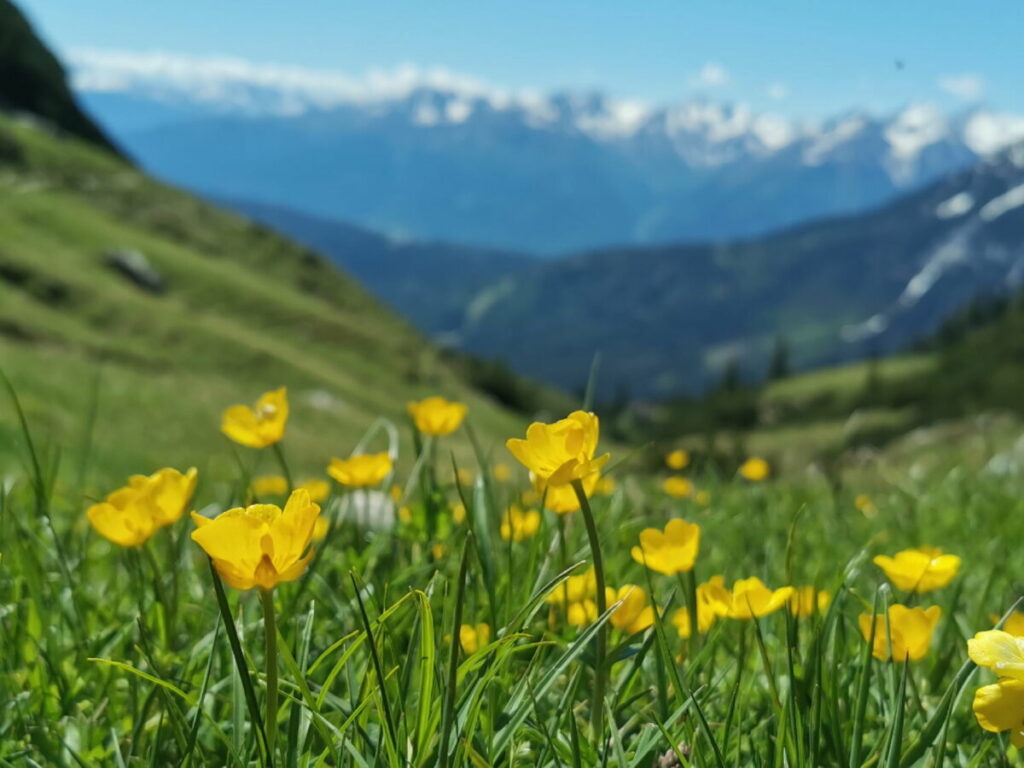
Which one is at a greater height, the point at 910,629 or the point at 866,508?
the point at 910,629

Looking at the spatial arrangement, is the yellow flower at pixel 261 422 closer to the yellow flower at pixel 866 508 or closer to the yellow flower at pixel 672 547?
the yellow flower at pixel 672 547

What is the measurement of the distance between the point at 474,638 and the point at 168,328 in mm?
59121

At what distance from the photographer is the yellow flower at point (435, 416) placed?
2.41 metres

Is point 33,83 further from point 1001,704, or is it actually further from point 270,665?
point 1001,704

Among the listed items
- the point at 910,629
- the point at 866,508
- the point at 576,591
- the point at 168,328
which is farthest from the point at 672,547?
the point at 168,328

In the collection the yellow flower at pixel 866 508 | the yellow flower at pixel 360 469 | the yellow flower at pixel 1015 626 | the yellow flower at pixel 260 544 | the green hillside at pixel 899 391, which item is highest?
the yellow flower at pixel 260 544

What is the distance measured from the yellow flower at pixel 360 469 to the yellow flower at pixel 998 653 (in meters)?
1.47

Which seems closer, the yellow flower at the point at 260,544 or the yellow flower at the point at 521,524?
the yellow flower at the point at 260,544

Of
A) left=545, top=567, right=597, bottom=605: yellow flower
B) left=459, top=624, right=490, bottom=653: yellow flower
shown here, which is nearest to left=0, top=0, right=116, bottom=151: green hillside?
left=545, top=567, right=597, bottom=605: yellow flower

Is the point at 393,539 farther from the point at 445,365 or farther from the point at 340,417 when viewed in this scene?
the point at 445,365

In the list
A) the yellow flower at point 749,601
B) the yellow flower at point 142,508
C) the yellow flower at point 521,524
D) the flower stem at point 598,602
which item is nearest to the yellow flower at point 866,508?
the yellow flower at point 521,524

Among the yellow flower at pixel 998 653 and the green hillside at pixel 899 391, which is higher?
the yellow flower at pixel 998 653

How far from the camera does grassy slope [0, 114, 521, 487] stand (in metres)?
25.4

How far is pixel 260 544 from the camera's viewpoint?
1.12m
